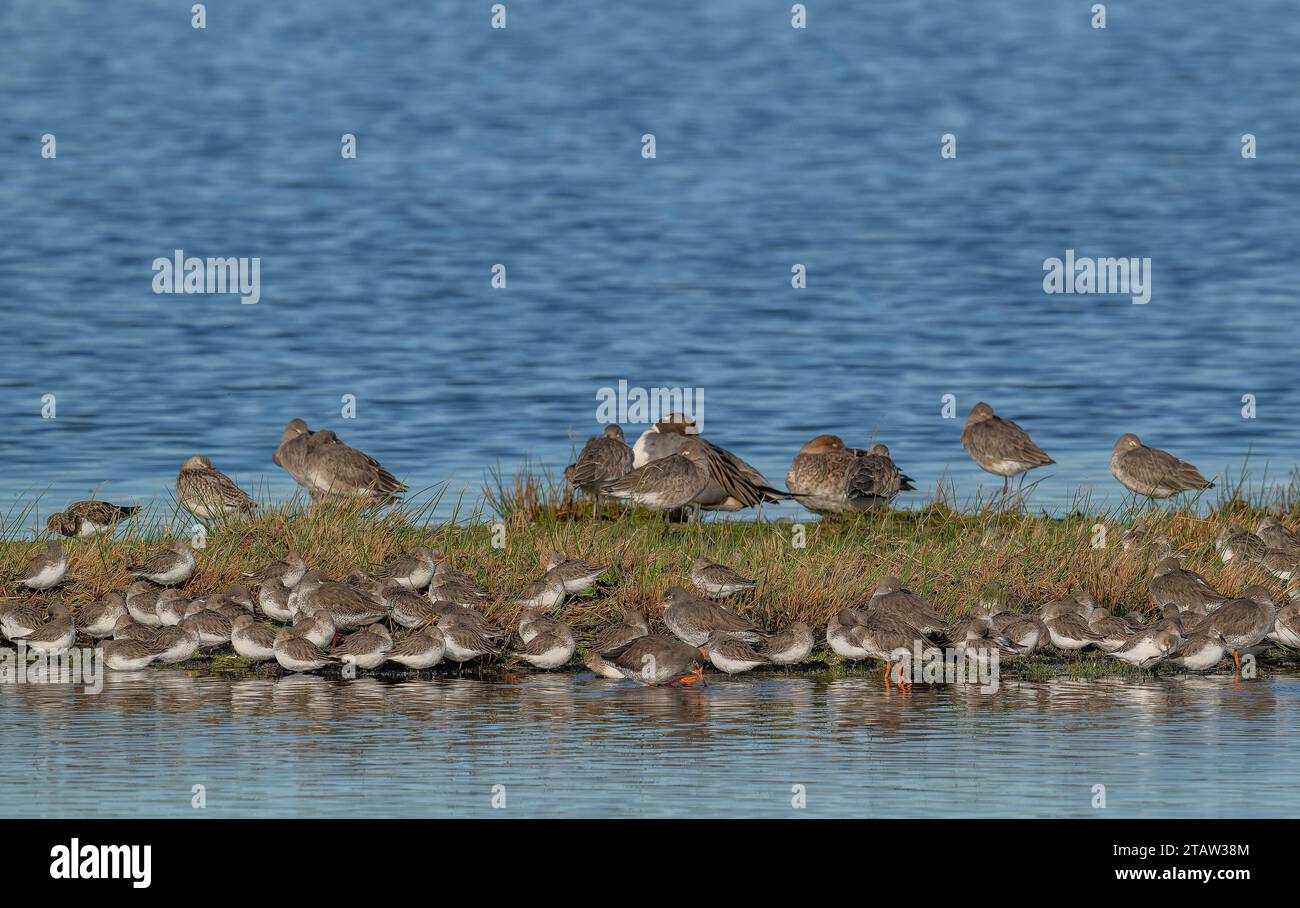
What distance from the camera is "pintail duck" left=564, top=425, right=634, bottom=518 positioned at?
20.4 meters

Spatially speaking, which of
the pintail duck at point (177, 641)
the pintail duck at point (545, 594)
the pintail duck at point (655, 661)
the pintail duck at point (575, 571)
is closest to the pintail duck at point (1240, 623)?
the pintail duck at point (655, 661)

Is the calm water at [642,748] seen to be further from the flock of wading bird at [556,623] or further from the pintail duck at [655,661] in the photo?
the flock of wading bird at [556,623]

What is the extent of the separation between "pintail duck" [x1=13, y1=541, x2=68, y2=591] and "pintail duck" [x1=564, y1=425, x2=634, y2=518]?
5.83 metres

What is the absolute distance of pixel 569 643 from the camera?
48.6 ft

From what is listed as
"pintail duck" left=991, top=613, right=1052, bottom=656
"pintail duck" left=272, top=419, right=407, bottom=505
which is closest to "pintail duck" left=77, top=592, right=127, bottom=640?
"pintail duck" left=272, top=419, right=407, bottom=505

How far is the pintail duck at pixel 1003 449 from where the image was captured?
71.1 ft

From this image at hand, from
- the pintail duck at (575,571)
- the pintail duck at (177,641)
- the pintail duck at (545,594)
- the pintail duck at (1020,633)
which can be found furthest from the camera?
the pintail duck at (575,571)

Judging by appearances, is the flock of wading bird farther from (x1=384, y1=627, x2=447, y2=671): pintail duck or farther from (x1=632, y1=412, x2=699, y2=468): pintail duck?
(x1=632, y1=412, x2=699, y2=468): pintail duck

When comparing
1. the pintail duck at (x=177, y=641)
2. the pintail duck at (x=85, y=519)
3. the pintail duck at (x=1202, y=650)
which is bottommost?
the pintail duck at (x=1202, y=650)

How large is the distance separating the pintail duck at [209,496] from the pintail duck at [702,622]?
4.93 meters

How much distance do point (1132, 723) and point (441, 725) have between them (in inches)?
181

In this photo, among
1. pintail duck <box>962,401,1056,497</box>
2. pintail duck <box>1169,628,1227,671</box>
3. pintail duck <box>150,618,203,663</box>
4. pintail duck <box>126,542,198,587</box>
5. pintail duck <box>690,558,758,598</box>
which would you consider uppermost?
pintail duck <box>962,401,1056,497</box>

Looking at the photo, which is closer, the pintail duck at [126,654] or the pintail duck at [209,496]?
the pintail duck at [126,654]

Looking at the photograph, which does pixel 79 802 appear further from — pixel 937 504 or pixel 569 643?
pixel 937 504
